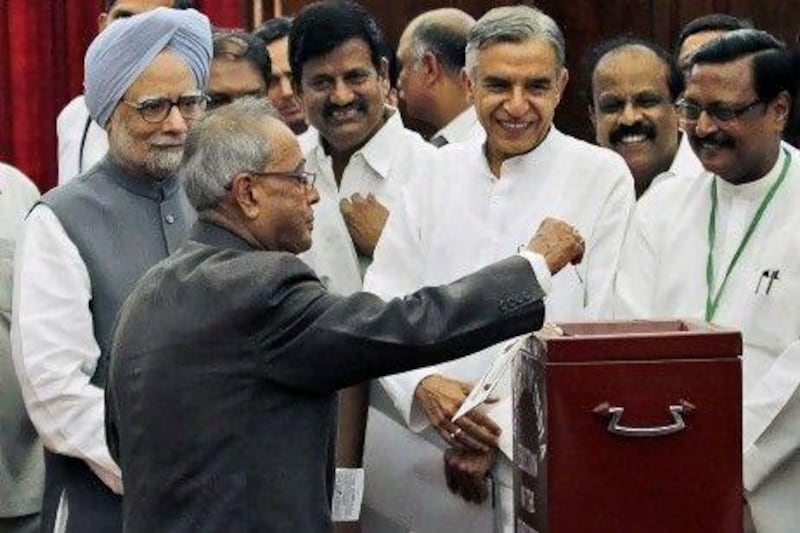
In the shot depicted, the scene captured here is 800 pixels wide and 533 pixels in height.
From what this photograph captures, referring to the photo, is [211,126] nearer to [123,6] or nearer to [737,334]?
[737,334]

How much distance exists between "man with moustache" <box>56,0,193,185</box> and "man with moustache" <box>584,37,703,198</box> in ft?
4.22

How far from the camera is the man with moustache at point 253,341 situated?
373 centimetres

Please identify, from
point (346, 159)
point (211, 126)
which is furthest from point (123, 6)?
point (211, 126)

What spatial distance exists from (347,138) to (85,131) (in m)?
0.86

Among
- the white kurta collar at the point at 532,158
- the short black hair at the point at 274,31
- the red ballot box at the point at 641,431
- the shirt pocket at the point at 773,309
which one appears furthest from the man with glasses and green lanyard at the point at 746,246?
the short black hair at the point at 274,31

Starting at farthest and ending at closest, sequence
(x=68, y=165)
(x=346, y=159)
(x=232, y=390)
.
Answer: (x=68, y=165) → (x=346, y=159) → (x=232, y=390)

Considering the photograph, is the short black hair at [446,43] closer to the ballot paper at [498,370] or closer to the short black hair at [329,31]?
the short black hair at [329,31]

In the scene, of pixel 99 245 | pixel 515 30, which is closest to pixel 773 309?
pixel 515 30

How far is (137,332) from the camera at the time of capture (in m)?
3.88

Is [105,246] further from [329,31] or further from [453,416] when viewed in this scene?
[329,31]

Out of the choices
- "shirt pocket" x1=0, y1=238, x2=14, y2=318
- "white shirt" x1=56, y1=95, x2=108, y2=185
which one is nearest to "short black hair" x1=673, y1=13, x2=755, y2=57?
"white shirt" x1=56, y1=95, x2=108, y2=185

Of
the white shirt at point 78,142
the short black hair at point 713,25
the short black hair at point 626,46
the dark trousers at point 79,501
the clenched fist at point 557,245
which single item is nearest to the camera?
the clenched fist at point 557,245

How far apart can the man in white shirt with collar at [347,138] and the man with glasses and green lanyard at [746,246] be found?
0.79 m

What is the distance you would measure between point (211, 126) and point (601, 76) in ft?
7.92
